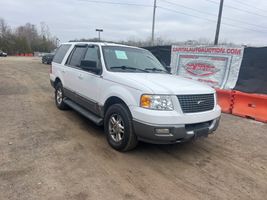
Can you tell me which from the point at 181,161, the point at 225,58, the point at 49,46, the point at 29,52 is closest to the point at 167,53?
the point at 225,58

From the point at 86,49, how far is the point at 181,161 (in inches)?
135

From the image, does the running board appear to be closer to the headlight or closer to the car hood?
the car hood

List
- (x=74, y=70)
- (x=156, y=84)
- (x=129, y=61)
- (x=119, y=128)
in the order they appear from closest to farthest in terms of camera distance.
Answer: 1. (x=156, y=84)
2. (x=119, y=128)
3. (x=129, y=61)
4. (x=74, y=70)

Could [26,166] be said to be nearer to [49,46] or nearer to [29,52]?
[29,52]

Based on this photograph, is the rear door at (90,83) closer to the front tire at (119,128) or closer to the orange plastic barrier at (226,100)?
the front tire at (119,128)

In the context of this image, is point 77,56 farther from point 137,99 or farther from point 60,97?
point 137,99

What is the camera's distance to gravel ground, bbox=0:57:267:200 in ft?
11.2

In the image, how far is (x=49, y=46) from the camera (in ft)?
284

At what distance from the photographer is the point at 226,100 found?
8.18 m

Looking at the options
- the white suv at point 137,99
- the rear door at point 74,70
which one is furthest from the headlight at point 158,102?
the rear door at point 74,70

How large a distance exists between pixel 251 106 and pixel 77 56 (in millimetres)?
5140

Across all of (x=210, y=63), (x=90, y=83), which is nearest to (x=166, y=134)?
(x=90, y=83)

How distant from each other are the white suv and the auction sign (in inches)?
177

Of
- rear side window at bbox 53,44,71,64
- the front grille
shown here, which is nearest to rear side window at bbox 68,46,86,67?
rear side window at bbox 53,44,71,64
